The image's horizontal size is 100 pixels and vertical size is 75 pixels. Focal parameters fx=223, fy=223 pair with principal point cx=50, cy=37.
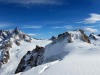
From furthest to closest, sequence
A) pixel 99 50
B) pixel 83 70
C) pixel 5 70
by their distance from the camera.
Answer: pixel 5 70
pixel 99 50
pixel 83 70

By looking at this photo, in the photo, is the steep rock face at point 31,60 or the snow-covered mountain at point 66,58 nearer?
the snow-covered mountain at point 66,58

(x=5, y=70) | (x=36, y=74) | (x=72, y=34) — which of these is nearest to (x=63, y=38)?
(x=72, y=34)

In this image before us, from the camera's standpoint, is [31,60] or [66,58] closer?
[66,58]

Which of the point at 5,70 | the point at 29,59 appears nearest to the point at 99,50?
the point at 29,59

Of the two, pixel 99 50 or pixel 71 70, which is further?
pixel 99 50

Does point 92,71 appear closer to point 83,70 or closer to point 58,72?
point 83,70

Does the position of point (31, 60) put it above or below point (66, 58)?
below

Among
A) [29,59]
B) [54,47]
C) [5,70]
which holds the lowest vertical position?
[5,70]

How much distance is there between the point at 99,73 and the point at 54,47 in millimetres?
59365

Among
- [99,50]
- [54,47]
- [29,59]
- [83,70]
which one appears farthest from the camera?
[29,59]

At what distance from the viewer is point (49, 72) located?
30.0m

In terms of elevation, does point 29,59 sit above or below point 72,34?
below

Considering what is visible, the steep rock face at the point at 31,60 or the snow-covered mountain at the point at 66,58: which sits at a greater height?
the snow-covered mountain at the point at 66,58

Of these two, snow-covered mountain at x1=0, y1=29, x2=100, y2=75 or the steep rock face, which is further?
the steep rock face
